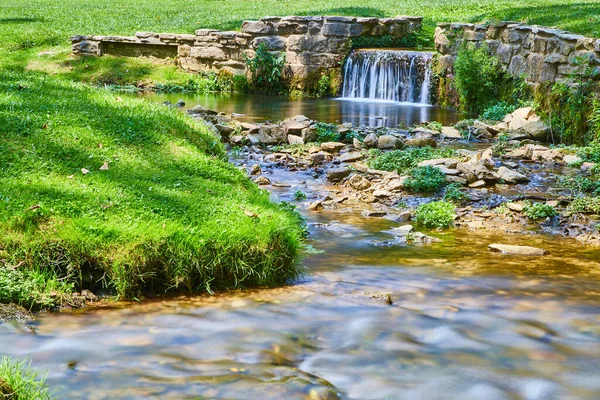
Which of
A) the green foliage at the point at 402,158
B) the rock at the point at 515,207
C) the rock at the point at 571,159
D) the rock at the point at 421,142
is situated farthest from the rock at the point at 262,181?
the rock at the point at 571,159

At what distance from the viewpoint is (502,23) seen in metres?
17.0

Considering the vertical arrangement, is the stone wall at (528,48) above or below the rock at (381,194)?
above

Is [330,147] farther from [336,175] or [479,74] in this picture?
[479,74]

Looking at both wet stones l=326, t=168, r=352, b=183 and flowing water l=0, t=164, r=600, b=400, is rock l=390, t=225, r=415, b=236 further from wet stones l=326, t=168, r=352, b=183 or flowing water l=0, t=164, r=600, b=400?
wet stones l=326, t=168, r=352, b=183

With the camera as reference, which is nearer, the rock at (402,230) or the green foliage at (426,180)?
the rock at (402,230)

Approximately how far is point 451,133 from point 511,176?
4.13 m

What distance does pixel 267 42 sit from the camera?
74.1 ft

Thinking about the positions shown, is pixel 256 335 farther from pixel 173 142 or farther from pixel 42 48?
pixel 42 48

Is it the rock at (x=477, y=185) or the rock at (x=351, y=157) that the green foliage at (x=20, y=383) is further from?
the rock at (x=351, y=157)

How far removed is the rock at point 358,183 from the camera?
1009cm

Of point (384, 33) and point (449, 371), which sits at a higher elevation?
point (384, 33)

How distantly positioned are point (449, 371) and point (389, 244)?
316 cm

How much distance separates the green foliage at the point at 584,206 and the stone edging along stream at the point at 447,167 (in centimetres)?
10

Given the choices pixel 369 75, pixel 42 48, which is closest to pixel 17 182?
pixel 369 75
